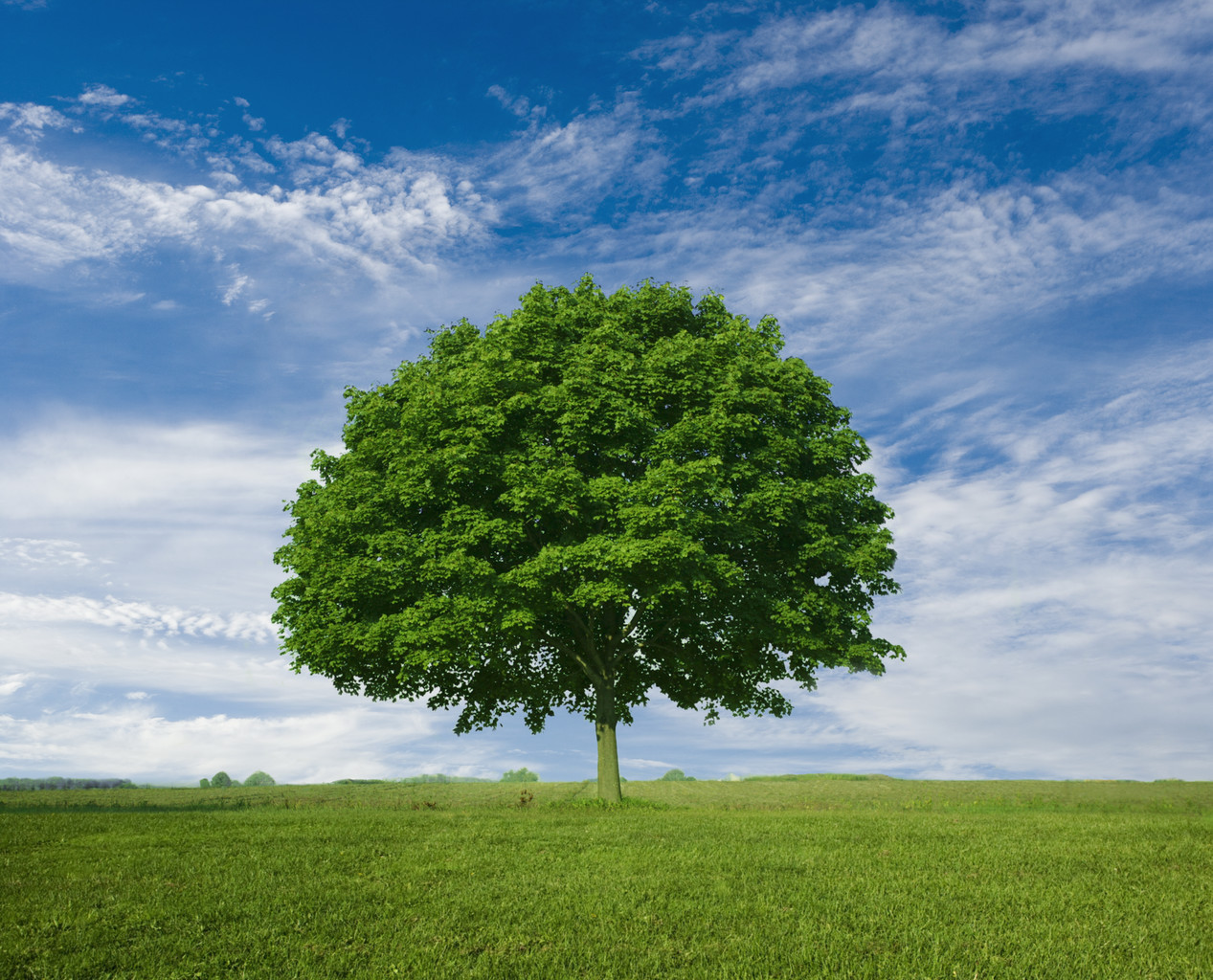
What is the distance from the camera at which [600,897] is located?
1212cm

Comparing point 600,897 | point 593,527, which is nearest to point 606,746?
point 593,527

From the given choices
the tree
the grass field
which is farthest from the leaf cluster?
the grass field

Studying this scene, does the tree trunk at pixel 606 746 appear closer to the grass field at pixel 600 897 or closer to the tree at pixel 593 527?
the tree at pixel 593 527

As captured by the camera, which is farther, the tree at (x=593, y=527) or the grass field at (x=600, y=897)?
the tree at (x=593, y=527)

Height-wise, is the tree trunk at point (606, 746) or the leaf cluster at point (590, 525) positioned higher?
the leaf cluster at point (590, 525)

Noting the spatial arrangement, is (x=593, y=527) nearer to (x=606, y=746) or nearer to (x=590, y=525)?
(x=590, y=525)

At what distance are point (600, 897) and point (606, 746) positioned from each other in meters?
18.5

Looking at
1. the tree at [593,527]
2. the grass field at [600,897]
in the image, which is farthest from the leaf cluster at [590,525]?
the grass field at [600,897]

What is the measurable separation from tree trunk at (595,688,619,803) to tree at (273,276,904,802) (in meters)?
0.08

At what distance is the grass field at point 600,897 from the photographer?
9570 millimetres

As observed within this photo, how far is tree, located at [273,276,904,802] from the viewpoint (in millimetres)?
25781

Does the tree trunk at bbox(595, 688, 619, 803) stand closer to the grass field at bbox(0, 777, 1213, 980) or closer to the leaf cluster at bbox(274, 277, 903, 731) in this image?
the leaf cluster at bbox(274, 277, 903, 731)

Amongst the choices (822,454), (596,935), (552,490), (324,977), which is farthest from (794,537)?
(324,977)

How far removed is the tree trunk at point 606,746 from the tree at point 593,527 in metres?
0.08
